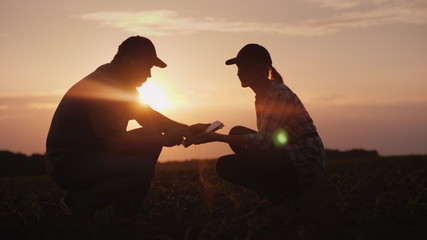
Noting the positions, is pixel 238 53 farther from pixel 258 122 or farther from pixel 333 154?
pixel 333 154

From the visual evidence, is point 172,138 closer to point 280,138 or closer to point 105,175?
point 105,175

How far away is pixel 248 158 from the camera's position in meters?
5.69

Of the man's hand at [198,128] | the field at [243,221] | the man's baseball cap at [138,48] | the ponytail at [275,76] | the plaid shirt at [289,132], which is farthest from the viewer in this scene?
the man's hand at [198,128]

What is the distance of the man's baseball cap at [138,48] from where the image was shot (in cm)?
552

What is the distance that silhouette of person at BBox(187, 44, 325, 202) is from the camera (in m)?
5.25

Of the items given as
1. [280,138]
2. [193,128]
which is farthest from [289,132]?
[193,128]

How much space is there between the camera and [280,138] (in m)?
5.32

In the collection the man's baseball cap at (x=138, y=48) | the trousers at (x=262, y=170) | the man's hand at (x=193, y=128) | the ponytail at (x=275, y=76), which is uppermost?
the man's baseball cap at (x=138, y=48)

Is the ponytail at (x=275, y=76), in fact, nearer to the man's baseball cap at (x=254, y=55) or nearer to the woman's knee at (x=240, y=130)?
the man's baseball cap at (x=254, y=55)

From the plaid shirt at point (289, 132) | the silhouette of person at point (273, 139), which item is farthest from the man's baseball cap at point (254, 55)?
the plaid shirt at point (289, 132)

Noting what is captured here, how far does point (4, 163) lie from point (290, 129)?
17197mm

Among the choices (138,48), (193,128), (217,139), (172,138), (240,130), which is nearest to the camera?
(138,48)

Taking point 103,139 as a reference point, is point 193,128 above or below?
above

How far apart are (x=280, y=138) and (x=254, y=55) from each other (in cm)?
105
